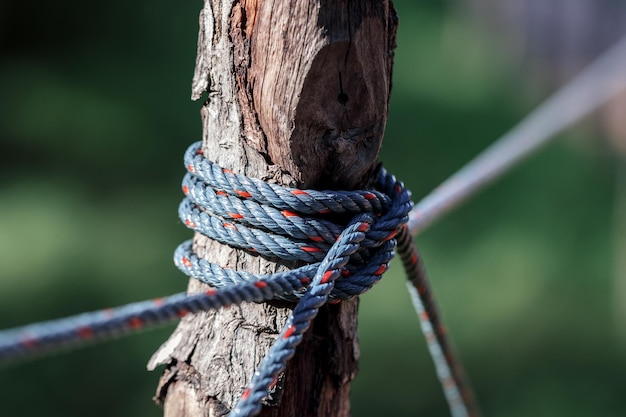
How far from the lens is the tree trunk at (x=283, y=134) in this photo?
593 millimetres

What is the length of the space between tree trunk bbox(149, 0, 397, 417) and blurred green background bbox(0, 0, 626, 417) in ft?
5.81

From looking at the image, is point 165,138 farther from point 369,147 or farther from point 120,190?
point 369,147

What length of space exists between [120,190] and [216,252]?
85.0 inches

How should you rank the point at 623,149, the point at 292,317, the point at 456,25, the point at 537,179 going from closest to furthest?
the point at 292,317 < the point at 537,179 < the point at 623,149 < the point at 456,25

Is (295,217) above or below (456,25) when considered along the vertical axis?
below

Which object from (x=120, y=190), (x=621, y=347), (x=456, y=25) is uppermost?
(x=456, y=25)

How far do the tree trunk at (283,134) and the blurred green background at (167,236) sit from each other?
1.77 m

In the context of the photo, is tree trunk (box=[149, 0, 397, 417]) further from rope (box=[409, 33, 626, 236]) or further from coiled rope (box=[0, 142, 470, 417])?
rope (box=[409, 33, 626, 236])

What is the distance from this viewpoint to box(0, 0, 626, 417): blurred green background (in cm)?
244

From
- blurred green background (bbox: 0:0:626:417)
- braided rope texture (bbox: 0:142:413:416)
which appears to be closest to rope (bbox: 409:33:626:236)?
braided rope texture (bbox: 0:142:413:416)

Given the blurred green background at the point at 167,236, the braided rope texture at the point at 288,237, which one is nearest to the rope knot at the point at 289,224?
the braided rope texture at the point at 288,237

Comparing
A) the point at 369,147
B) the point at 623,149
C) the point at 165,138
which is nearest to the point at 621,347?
the point at 623,149

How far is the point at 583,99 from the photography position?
2.14 meters

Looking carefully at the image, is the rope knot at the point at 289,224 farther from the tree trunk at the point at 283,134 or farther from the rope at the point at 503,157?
the rope at the point at 503,157
